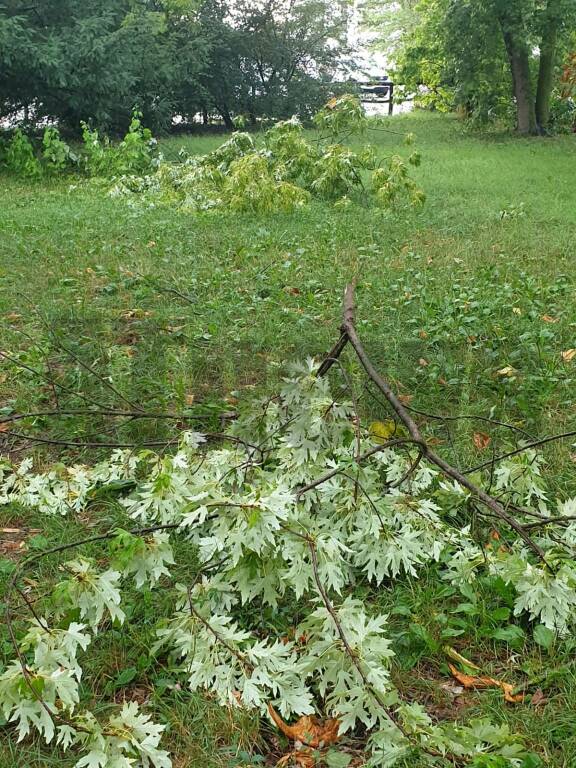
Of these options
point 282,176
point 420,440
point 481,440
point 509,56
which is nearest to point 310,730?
point 420,440

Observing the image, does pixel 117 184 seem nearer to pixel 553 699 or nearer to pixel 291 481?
pixel 291 481

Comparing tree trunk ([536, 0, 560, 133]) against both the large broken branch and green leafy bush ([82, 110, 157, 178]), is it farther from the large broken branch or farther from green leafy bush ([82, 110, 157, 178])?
the large broken branch

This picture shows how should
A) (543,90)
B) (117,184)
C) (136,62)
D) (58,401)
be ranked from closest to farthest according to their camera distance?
(58,401) → (117,184) → (136,62) → (543,90)

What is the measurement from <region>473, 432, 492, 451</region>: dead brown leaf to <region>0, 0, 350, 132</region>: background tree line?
10679mm

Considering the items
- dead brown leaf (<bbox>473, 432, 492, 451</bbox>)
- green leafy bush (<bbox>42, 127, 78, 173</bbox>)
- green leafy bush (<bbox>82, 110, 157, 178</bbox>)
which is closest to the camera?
dead brown leaf (<bbox>473, 432, 492, 451</bbox>)

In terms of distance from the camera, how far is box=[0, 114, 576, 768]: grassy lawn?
2.07 meters

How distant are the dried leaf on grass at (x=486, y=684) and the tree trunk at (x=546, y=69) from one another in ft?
48.8

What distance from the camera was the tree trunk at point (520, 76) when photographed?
1460 centimetres

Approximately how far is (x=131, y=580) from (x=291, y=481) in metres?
0.63

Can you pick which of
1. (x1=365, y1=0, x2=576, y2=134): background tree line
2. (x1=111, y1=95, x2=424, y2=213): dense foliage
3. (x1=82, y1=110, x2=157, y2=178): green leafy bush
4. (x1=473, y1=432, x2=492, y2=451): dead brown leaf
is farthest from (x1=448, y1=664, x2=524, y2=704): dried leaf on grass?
(x1=365, y1=0, x2=576, y2=134): background tree line

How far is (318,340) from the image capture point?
4309 mm

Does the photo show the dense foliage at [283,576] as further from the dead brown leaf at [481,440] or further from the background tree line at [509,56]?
the background tree line at [509,56]

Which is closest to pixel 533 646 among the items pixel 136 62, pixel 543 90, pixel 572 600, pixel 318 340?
pixel 572 600

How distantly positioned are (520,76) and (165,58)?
7.42 metres
